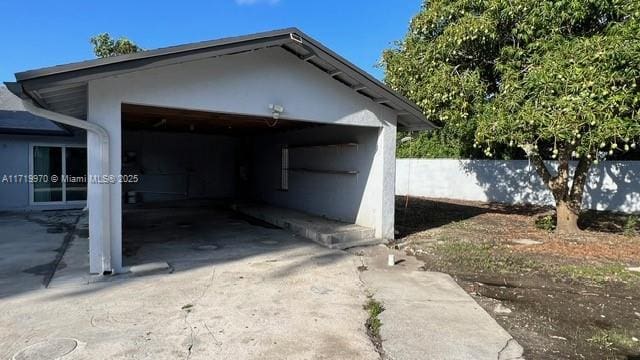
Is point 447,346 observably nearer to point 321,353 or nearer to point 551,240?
point 321,353

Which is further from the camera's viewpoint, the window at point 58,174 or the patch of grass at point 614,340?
the window at point 58,174

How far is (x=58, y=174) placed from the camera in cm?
1341

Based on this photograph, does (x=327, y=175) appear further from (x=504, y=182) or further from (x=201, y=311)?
(x=504, y=182)

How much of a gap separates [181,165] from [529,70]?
12752mm

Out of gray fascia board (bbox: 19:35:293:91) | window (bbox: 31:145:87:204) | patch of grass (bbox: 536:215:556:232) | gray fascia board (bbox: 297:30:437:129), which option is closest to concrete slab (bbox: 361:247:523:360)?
gray fascia board (bbox: 297:30:437:129)

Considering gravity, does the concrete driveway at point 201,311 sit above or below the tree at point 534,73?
below

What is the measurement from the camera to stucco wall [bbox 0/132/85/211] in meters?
12.5

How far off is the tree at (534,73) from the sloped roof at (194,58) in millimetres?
1208

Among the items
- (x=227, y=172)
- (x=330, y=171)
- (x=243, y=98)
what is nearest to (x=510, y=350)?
(x=243, y=98)

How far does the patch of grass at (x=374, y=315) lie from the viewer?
13.5 ft

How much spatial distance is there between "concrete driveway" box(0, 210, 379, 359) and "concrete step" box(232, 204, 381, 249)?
83cm

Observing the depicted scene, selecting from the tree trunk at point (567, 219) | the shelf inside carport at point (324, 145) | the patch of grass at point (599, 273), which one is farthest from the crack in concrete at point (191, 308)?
the tree trunk at point (567, 219)

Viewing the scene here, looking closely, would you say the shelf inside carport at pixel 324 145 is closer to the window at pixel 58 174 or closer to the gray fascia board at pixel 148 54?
the gray fascia board at pixel 148 54

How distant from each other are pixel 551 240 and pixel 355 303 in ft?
19.7
